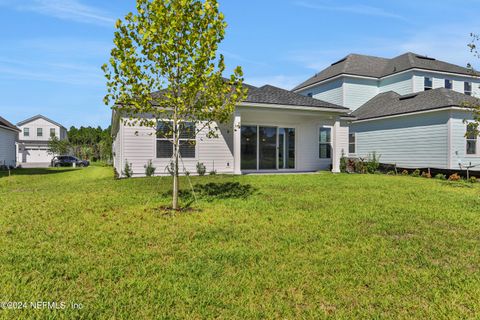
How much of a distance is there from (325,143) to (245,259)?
47.9 feet

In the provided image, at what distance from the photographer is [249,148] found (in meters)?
15.8

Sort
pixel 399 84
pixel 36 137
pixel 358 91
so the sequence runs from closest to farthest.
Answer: pixel 399 84 → pixel 358 91 → pixel 36 137

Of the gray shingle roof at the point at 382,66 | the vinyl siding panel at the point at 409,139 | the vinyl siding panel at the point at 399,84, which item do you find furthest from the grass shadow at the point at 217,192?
the vinyl siding panel at the point at 399,84

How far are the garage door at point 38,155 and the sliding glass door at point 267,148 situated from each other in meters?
42.8

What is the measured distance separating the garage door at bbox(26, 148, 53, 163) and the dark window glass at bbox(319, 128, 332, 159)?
44618 mm

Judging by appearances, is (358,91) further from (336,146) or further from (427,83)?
(336,146)

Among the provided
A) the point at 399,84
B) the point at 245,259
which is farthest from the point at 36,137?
the point at 245,259

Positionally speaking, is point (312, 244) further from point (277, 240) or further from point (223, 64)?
point (223, 64)

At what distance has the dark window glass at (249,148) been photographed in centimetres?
1560

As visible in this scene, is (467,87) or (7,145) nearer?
(467,87)

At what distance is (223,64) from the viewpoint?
6.77 metres

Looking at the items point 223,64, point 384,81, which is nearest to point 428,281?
point 223,64

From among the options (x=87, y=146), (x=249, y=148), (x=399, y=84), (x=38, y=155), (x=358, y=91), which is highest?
(x=399, y=84)

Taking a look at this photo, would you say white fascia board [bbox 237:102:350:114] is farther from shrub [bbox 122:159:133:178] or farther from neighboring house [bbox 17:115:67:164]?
neighboring house [bbox 17:115:67:164]
